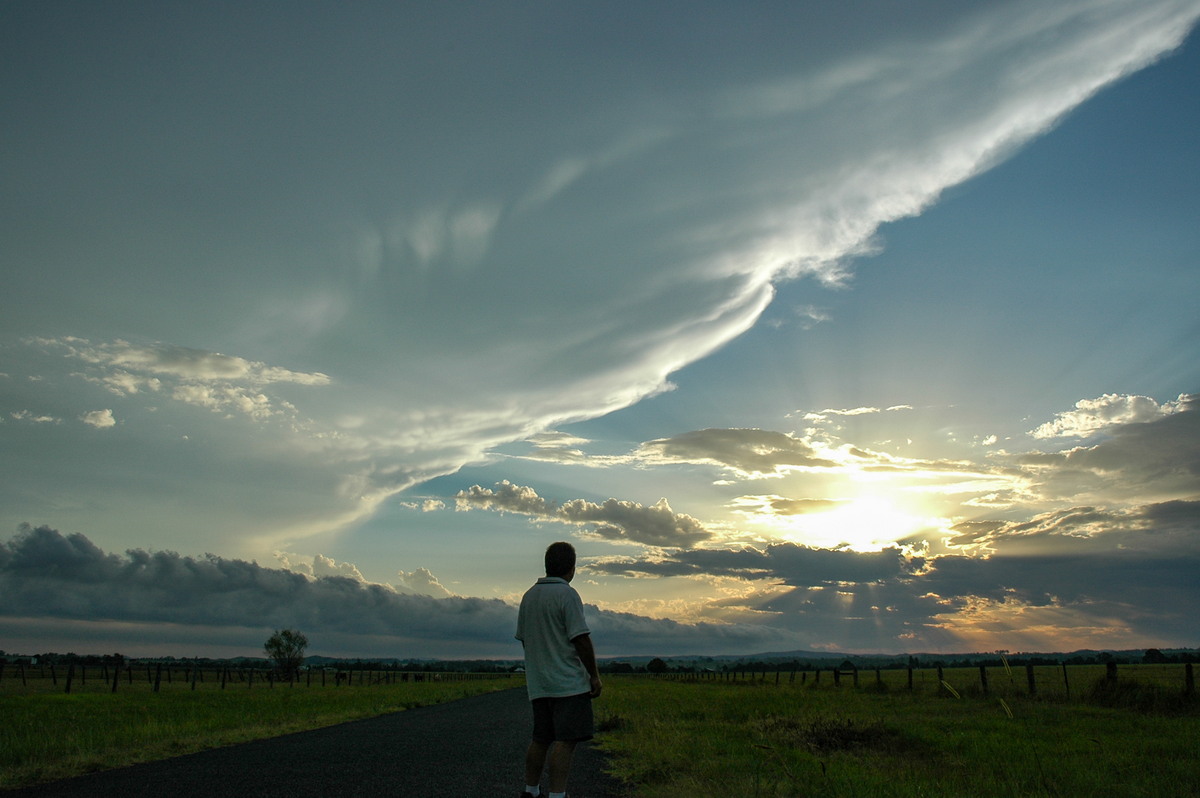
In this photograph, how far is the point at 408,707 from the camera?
29797 mm

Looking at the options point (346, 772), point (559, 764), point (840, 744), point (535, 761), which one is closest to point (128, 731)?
point (346, 772)

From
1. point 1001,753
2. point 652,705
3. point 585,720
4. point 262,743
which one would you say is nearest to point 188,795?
point 585,720

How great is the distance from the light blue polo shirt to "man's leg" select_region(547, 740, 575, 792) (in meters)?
0.37

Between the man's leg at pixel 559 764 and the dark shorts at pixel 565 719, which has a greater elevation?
the dark shorts at pixel 565 719

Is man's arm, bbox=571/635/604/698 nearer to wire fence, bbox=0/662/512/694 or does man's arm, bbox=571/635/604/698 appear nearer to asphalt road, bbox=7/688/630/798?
asphalt road, bbox=7/688/630/798

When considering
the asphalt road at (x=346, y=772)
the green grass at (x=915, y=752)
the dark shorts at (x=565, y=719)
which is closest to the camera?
the dark shorts at (x=565, y=719)

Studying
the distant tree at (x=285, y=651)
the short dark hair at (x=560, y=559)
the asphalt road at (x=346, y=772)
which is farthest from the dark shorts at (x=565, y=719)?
the distant tree at (x=285, y=651)

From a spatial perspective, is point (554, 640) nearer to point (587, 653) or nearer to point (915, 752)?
point (587, 653)

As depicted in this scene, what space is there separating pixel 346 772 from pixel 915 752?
390 inches

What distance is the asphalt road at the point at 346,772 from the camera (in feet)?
27.9

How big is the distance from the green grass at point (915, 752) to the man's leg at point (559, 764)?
5.06 ft

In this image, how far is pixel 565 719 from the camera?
5.86 m

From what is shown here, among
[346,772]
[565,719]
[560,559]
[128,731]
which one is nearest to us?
[565,719]

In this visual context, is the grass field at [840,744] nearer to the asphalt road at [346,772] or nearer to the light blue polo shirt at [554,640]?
the asphalt road at [346,772]
